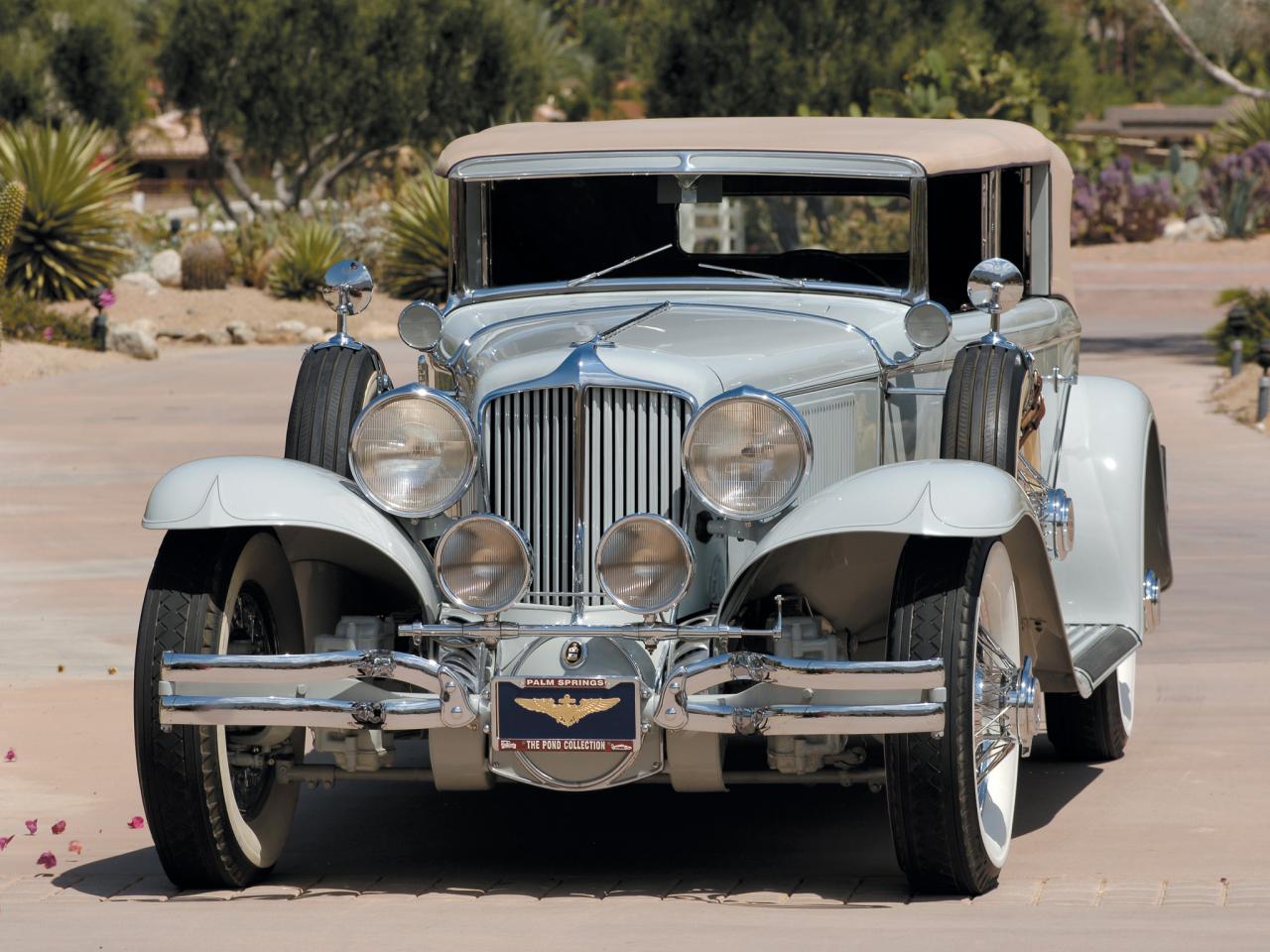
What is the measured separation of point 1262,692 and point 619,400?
353 centimetres

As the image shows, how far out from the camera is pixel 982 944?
4.37m

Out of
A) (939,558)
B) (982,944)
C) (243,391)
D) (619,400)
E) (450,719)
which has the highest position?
(619,400)

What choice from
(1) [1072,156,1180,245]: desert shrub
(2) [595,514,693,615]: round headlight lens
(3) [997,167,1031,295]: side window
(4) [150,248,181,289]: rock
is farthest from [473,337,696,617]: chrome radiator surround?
(1) [1072,156,1180,245]: desert shrub

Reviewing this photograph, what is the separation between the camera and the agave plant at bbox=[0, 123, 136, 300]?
954 inches

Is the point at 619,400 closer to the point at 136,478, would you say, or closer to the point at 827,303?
the point at 827,303

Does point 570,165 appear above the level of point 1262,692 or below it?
above

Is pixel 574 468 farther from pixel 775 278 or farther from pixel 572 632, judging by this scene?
pixel 775 278

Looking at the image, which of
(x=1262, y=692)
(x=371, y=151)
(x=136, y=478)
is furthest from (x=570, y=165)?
(x=371, y=151)

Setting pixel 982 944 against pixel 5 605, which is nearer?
pixel 982 944

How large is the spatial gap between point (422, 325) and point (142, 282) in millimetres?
22680

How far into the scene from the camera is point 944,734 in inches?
181

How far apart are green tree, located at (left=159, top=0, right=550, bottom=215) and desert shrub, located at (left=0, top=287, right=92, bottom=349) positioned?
552 inches

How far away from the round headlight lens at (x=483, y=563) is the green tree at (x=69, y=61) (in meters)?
33.8

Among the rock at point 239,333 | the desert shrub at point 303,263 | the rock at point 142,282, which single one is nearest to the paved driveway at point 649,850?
the rock at point 239,333
